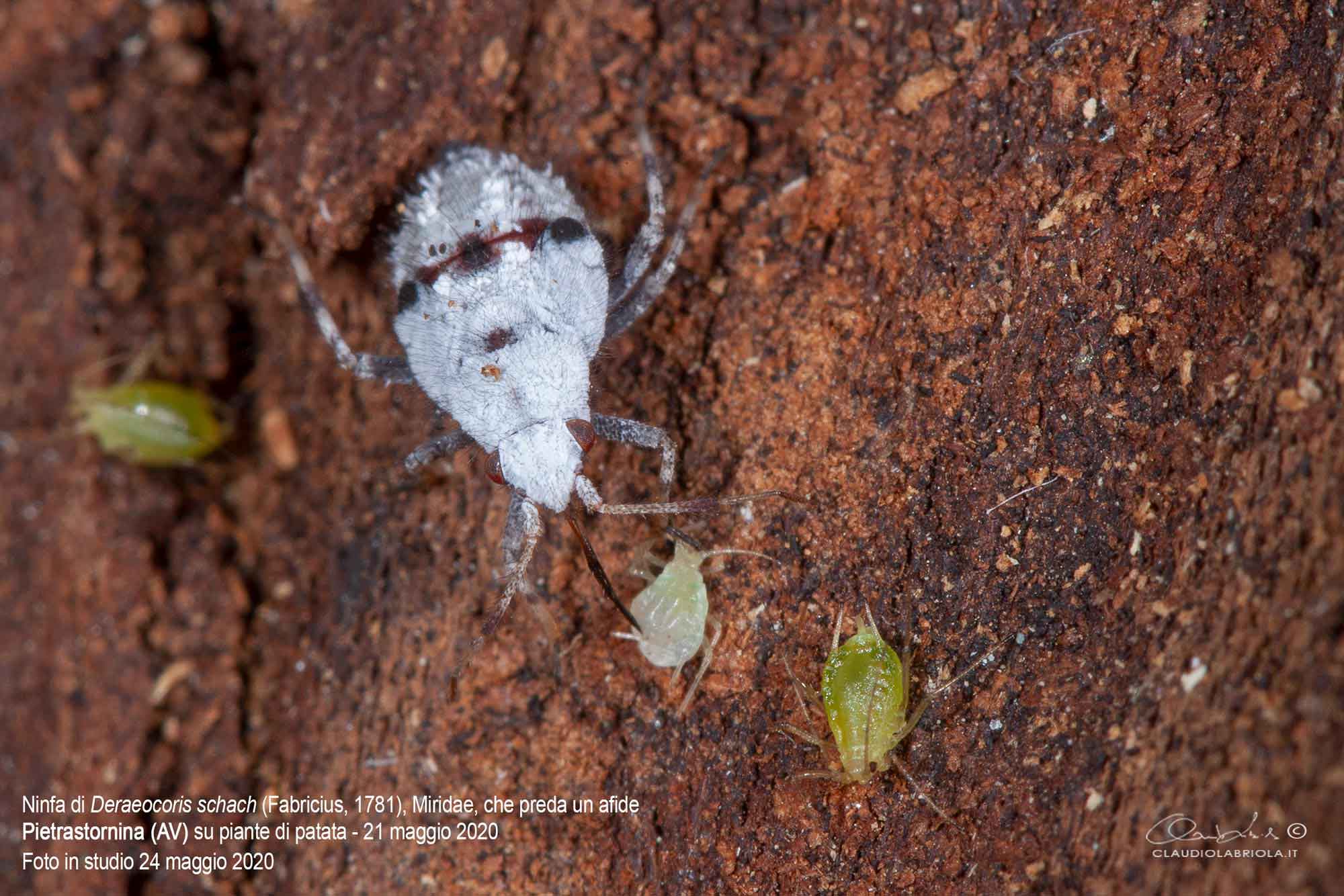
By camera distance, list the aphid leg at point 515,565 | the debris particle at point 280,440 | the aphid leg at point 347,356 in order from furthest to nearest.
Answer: the debris particle at point 280,440 < the aphid leg at point 347,356 < the aphid leg at point 515,565

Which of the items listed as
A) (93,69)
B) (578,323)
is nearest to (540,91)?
(578,323)

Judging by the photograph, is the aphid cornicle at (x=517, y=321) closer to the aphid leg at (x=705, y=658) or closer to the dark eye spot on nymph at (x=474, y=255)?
the dark eye spot on nymph at (x=474, y=255)

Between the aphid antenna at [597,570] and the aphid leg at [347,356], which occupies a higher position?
the aphid leg at [347,356]

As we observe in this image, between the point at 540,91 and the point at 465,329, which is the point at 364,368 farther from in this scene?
the point at 540,91

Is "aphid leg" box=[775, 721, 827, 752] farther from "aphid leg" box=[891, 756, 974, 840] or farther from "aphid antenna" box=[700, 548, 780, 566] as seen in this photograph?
"aphid antenna" box=[700, 548, 780, 566]

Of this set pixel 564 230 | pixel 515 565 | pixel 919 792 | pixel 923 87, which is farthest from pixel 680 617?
pixel 923 87

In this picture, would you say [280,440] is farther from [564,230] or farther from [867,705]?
[867,705]

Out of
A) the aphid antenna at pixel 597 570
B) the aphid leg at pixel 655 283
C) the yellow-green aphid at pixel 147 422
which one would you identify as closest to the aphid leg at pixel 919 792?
the aphid antenna at pixel 597 570
